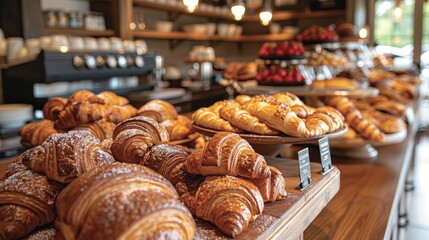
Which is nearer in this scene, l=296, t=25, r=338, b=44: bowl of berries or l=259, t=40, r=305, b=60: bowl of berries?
l=259, t=40, r=305, b=60: bowl of berries

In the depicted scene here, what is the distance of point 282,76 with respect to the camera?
2.40 m

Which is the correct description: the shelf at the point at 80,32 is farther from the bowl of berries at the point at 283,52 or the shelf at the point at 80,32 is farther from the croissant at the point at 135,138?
the croissant at the point at 135,138

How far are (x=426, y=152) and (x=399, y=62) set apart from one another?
3018mm

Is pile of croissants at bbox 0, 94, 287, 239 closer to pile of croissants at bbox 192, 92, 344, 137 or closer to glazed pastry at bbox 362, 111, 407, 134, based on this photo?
pile of croissants at bbox 192, 92, 344, 137

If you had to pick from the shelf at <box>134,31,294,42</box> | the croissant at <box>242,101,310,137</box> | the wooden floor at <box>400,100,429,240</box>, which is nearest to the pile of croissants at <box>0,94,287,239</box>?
the croissant at <box>242,101,310,137</box>

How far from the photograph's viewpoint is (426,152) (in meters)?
5.39

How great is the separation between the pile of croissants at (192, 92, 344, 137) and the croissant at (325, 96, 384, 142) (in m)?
0.63

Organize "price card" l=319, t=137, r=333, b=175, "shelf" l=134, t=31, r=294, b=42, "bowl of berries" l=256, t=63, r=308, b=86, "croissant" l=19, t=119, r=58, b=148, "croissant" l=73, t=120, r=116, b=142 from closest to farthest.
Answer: "price card" l=319, t=137, r=333, b=175
"croissant" l=73, t=120, r=116, b=142
"croissant" l=19, t=119, r=58, b=148
"bowl of berries" l=256, t=63, r=308, b=86
"shelf" l=134, t=31, r=294, b=42

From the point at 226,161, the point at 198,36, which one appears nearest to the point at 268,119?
the point at 226,161

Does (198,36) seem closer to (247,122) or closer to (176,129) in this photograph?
(176,129)

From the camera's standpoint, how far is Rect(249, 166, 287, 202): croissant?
89 centimetres

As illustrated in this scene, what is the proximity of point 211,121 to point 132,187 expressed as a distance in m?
0.75

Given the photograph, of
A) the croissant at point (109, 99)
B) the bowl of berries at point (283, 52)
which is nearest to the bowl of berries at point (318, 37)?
the bowl of berries at point (283, 52)

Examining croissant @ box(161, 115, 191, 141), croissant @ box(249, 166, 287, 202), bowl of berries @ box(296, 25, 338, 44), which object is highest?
bowl of berries @ box(296, 25, 338, 44)
